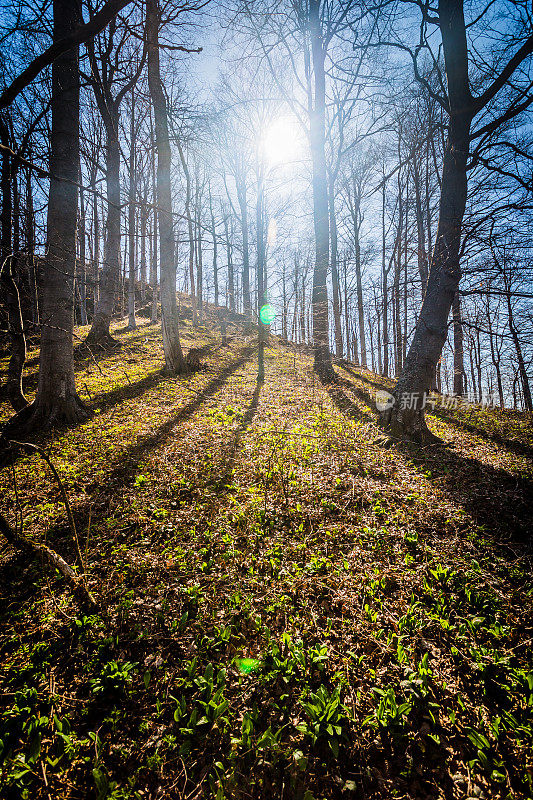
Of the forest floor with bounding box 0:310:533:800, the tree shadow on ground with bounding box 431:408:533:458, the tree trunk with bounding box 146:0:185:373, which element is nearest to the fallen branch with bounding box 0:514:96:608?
the forest floor with bounding box 0:310:533:800

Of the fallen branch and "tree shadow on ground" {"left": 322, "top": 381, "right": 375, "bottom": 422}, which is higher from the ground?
"tree shadow on ground" {"left": 322, "top": 381, "right": 375, "bottom": 422}

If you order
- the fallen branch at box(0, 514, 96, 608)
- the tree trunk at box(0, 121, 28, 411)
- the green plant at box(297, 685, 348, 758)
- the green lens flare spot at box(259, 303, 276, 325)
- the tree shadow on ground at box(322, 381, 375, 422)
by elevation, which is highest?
the green lens flare spot at box(259, 303, 276, 325)

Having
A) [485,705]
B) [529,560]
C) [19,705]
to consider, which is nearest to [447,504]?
[529,560]

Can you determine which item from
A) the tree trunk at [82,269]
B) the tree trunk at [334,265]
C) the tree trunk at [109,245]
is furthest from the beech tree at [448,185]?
the tree trunk at [109,245]

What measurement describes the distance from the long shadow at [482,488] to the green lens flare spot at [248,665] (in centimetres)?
301

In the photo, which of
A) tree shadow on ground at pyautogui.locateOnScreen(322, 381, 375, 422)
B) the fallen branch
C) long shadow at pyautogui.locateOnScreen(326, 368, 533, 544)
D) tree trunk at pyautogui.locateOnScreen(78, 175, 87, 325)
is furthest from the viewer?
tree shadow on ground at pyautogui.locateOnScreen(322, 381, 375, 422)

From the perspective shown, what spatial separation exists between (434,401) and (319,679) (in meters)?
9.34

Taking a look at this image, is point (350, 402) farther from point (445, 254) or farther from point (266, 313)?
point (445, 254)

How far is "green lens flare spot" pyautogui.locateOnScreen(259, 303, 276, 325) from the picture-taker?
951cm

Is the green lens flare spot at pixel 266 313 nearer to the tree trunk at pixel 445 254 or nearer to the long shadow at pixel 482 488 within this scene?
the tree trunk at pixel 445 254

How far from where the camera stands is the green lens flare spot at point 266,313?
951 cm

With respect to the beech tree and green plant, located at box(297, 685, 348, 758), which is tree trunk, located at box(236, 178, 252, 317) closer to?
the beech tree

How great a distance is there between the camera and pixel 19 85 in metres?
2.18

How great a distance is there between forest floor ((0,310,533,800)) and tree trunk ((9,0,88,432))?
0.66 metres
